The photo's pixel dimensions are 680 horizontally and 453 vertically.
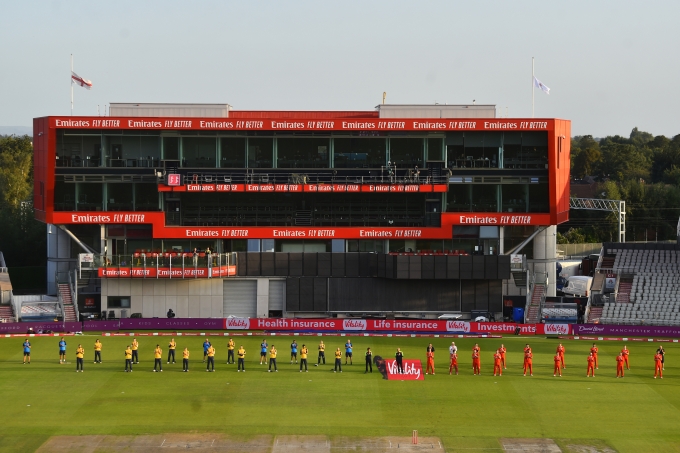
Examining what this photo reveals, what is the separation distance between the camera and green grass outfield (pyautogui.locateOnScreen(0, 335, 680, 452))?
36125mm

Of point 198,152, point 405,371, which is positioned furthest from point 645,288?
point 198,152

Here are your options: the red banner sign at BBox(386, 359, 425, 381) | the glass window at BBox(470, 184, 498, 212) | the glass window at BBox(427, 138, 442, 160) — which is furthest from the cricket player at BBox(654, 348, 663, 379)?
the glass window at BBox(427, 138, 442, 160)

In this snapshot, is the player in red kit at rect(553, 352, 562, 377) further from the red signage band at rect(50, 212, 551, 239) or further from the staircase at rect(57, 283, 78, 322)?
the staircase at rect(57, 283, 78, 322)

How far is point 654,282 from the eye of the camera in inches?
2675

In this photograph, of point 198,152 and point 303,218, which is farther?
point 303,218

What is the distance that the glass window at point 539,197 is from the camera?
69.7m

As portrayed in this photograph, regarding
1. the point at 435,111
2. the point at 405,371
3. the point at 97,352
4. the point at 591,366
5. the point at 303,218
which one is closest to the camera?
the point at 405,371

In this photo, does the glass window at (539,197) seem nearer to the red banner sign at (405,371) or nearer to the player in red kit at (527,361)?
the player in red kit at (527,361)

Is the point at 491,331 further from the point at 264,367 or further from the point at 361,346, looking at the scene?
the point at 264,367

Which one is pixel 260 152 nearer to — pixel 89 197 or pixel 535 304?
pixel 89 197

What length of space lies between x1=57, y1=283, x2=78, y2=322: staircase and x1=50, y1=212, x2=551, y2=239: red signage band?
18.0ft

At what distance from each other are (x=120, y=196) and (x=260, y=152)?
10.6 metres

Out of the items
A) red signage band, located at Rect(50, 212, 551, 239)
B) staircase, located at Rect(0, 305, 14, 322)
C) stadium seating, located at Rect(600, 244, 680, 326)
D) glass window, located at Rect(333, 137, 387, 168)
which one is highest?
glass window, located at Rect(333, 137, 387, 168)

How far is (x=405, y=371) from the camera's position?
45.6 m
